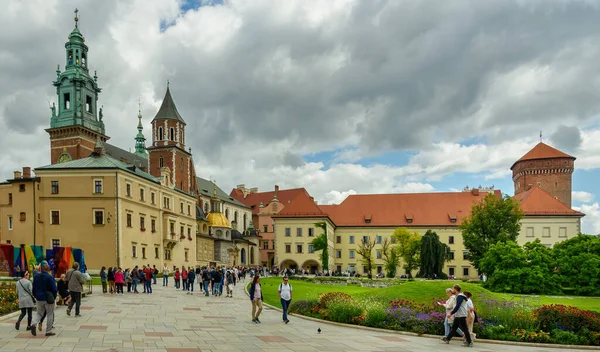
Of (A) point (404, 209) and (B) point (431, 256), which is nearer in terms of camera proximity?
(B) point (431, 256)

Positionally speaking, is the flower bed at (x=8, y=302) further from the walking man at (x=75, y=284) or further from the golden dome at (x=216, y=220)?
the golden dome at (x=216, y=220)

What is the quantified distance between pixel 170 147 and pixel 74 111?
14.8m

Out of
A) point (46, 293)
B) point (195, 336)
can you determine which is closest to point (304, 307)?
point (195, 336)

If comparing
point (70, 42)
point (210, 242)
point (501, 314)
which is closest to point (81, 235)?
point (210, 242)

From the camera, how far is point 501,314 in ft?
60.1

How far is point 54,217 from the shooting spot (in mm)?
55406

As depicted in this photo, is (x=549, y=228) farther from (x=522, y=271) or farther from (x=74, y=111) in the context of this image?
(x=74, y=111)

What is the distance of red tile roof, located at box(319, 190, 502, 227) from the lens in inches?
3533

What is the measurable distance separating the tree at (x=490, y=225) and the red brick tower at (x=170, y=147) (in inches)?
1708

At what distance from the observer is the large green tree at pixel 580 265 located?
4809 cm

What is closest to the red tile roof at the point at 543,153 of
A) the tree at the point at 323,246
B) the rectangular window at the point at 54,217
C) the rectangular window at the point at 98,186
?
the tree at the point at 323,246

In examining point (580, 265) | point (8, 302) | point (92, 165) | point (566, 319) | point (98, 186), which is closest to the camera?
point (566, 319)

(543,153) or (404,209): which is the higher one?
(543,153)

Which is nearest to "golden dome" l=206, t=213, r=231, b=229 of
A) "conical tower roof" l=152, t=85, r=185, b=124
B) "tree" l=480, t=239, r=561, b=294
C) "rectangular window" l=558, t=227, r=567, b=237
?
"conical tower roof" l=152, t=85, r=185, b=124
